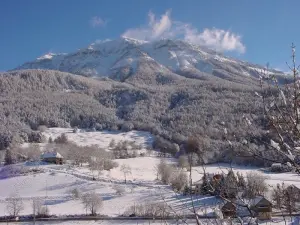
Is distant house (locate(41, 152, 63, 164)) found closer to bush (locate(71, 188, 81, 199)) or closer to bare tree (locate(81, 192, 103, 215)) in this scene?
bush (locate(71, 188, 81, 199))

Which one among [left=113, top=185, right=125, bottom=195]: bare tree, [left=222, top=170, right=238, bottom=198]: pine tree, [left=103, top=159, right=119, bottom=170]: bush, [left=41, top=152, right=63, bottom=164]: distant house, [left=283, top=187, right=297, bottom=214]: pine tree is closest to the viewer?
[left=283, top=187, right=297, bottom=214]: pine tree

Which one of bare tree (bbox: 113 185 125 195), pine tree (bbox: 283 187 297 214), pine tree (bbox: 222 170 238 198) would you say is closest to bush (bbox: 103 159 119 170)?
bare tree (bbox: 113 185 125 195)

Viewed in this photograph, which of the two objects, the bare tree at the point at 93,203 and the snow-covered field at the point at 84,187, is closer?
the bare tree at the point at 93,203

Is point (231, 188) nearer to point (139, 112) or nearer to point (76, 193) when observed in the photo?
point (76, 193)

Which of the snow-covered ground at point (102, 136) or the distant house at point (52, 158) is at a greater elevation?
the snow-covered ground at point (102, 136)

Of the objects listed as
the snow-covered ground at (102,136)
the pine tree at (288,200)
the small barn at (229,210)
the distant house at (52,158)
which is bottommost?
the distant house at (52,158)

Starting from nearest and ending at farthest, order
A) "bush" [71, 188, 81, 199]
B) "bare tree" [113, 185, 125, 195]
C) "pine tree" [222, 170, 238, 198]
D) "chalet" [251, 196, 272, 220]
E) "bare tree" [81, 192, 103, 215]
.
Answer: "pine tree" [222, 170, 238, 198] → "chalet" [251, 196, 272, 220] → "bare tree" [81, 192, 103, 215] → "bare tree" [113, 185, 125, 195] → "bush" [71, 188, 81, 199]

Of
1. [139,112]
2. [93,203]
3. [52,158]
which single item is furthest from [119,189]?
[139,112]

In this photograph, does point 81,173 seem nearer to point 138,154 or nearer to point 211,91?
point 138,154

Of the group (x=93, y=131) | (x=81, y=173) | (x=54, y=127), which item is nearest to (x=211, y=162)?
(x=81, y=173)

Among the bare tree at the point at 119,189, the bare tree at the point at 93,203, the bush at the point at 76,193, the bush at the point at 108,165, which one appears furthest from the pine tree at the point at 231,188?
the bush at the point at 108,165

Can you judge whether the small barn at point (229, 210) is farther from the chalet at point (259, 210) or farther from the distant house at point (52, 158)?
the distant house at point (52, 158)
